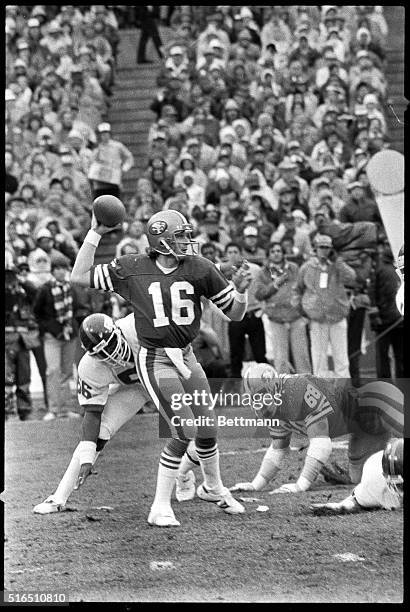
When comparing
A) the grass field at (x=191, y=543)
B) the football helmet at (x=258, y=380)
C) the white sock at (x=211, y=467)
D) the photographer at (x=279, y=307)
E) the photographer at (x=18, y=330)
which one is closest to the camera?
the grass field at (x=191, y=543)

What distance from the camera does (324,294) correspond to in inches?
324

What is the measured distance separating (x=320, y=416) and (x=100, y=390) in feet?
3.41

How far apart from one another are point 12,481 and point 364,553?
2400 millimetres

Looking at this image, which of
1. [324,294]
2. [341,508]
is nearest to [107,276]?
[341,508]

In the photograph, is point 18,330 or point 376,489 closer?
point 376,489

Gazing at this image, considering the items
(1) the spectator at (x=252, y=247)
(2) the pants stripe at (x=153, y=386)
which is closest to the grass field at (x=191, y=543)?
(2) the pants stripe at (x=153, y=386)

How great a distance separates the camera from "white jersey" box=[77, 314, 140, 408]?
17.5ft

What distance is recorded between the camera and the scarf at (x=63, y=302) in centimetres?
857

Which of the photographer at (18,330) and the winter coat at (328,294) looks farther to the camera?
the photographer at (18,330)

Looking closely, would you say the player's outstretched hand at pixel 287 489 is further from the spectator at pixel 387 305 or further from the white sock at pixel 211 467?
the spectator at pixel 387 305

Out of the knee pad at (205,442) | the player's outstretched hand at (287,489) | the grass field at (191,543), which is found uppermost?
the knee pad at (205,442)

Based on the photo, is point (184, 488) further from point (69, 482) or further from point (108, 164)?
point (108, 164)

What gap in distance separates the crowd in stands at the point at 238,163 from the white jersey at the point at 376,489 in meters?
2.03
